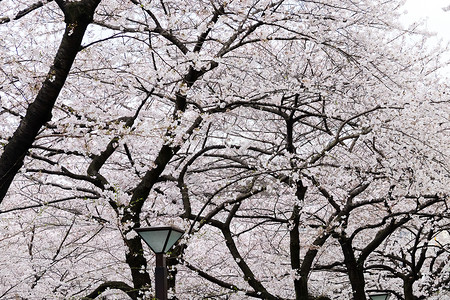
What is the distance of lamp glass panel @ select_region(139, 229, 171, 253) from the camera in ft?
20.0

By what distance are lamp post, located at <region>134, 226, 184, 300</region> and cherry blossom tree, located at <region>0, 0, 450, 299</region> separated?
73 centimetres

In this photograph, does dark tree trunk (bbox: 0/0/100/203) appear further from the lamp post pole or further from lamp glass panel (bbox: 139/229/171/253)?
the lamp post pole

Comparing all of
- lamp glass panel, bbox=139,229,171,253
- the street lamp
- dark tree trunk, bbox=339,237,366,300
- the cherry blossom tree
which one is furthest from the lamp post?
the street lamp

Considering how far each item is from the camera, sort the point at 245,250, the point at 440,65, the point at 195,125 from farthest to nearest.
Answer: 1. the point at 245,250
2. the point at 440,65
3. the point at 195,125

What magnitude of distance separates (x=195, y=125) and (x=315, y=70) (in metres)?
3.46

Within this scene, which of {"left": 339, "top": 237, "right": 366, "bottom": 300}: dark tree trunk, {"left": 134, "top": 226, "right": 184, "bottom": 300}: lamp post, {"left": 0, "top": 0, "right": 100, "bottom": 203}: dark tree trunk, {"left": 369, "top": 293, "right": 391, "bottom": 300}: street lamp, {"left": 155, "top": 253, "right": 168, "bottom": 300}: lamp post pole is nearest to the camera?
{"left": 0, "top": 0, "right": 100, "bottom": 203}: dark tree trunk

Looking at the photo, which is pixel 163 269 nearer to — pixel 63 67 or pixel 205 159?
pixel 63 67

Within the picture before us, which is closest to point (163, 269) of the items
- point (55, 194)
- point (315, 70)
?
point (315, 70)

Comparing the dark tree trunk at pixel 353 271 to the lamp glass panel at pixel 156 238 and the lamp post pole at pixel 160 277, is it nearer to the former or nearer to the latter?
the lamp post pole at pixel 160 277

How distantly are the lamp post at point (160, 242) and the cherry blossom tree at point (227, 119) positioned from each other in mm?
735

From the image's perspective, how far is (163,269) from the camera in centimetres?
627

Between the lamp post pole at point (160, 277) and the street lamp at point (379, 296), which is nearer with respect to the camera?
the lamp post pole at point (160, 277)

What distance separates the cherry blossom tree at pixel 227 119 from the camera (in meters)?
7.27

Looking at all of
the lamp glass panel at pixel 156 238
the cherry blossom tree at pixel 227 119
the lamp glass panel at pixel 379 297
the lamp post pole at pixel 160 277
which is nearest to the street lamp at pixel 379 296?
the lamp glass panel at pixel 379 297
